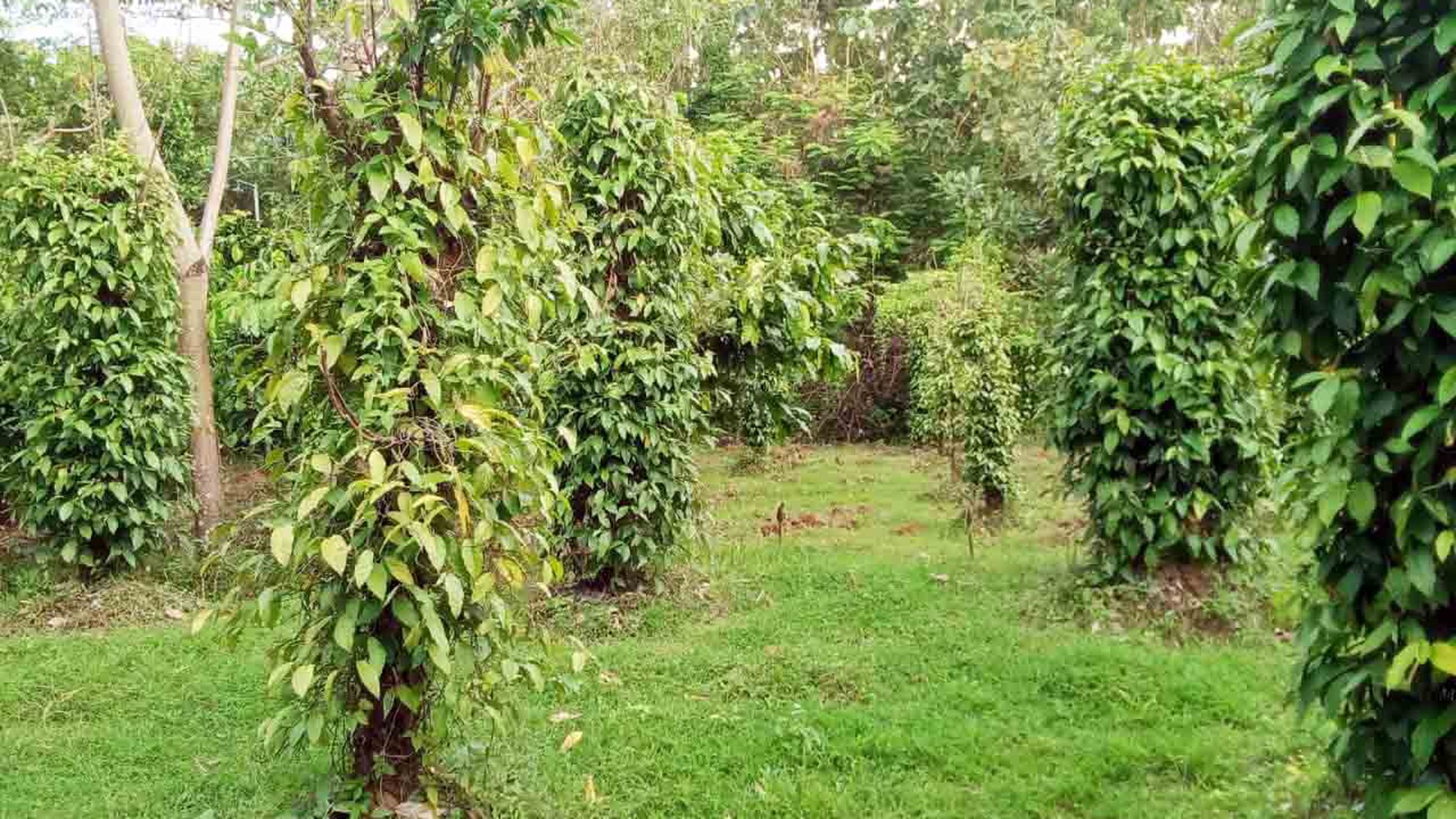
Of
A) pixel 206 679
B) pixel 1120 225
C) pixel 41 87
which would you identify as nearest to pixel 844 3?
pixel 41 87

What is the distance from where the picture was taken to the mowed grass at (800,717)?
123 inches

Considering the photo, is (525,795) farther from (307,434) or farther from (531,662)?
(307,434)

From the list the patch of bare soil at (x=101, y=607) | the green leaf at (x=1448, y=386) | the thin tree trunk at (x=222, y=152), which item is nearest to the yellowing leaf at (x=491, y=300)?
the green leaf at (x=1448, y=386)

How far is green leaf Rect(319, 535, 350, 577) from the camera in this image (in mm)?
2324

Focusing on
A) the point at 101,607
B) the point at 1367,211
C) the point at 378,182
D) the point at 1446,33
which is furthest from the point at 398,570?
the point at 101,607

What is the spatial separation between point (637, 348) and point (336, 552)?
9.39 ft

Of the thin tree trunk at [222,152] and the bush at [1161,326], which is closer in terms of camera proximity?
the bush at [1161,326]

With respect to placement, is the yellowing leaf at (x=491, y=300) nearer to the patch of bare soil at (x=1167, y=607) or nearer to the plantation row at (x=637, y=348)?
the plantation row at (x=637, y=348)

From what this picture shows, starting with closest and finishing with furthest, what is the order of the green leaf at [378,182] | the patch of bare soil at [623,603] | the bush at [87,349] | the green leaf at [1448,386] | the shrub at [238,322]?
the green leaf at [1448,386] → the green leaf at [378,182] → the patch of bare soil at [623,603] → the shrub at [238,322] → the bush at [87,349]

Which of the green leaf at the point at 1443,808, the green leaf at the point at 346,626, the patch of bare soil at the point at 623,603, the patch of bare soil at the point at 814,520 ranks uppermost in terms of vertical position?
the green leaf at the point at 346,626

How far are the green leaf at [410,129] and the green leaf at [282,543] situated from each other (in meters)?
0.98

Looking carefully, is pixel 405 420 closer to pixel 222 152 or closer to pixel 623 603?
pixel 623 603

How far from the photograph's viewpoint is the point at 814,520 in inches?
315

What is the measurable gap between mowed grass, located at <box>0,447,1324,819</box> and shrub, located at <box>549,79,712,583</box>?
0.43 m
